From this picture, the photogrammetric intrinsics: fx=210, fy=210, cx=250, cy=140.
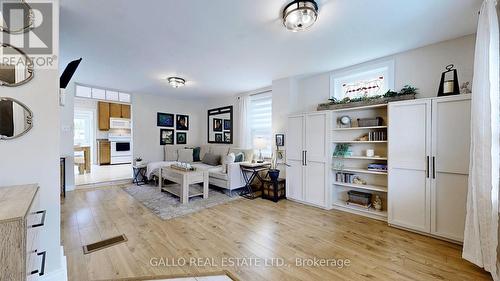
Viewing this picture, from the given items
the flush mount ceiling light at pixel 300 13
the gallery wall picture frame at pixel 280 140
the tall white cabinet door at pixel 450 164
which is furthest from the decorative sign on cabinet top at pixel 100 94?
the tall white cabinet door at pixel 450 164

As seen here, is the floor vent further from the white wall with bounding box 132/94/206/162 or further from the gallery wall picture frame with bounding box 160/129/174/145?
the gallery wall picture frame with bounding box 160/129/174/145

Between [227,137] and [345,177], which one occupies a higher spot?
[227,137]

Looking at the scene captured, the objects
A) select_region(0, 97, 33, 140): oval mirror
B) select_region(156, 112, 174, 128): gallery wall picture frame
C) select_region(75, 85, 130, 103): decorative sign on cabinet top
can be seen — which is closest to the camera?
select_region(0, 97, 33, 140): oval mirror

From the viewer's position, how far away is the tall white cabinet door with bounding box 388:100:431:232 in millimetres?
2648

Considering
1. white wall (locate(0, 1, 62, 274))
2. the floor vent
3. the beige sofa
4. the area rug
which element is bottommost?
the floor vent

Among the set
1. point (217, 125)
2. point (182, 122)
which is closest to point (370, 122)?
point (217, 125)

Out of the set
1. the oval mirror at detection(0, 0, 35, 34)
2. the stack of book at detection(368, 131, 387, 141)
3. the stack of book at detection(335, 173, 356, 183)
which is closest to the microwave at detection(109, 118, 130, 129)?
the oval mirror at detection(0, 0, 35, 34)

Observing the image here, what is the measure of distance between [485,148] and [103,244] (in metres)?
3.96

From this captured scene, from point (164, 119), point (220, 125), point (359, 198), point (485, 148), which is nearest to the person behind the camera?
point (485, 148)

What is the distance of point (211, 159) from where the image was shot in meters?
5.60

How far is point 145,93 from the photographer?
5875 millimetres

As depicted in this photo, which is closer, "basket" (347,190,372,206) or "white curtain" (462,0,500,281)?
"white curtain" (462,0,500,281)

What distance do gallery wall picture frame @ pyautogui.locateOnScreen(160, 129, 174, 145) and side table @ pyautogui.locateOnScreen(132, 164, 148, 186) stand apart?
98 cm

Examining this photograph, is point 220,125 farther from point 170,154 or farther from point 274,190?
point 274,190
